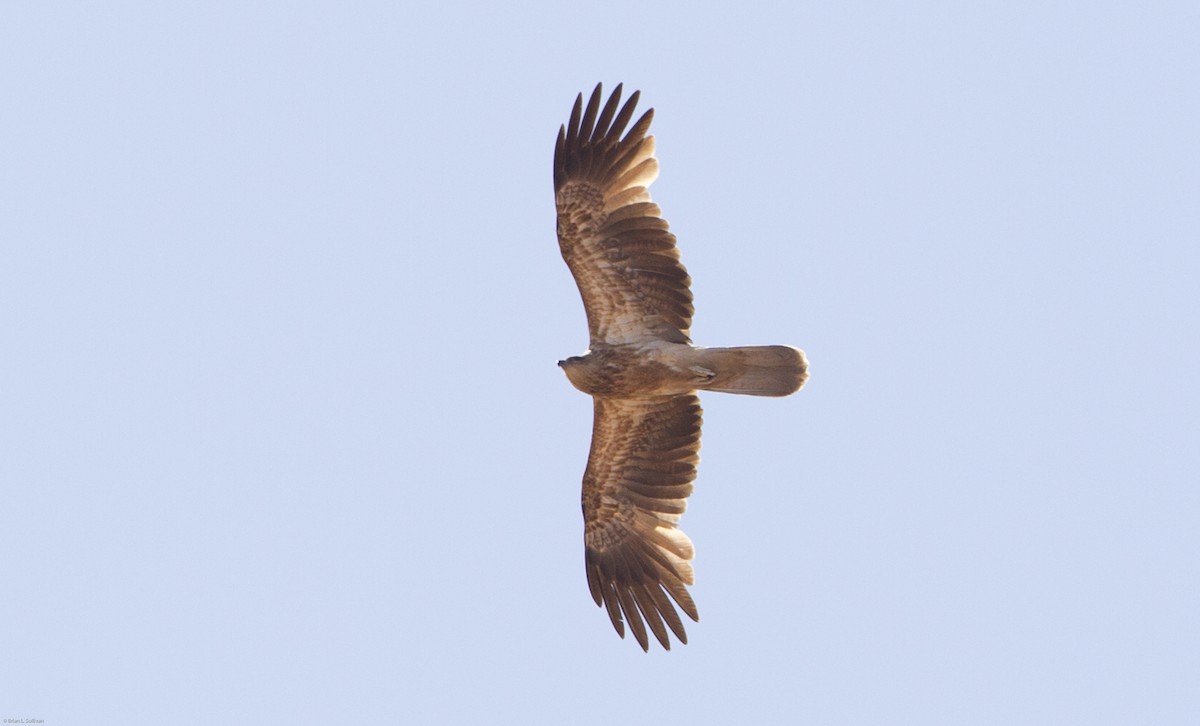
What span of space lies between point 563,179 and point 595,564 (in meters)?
2.86

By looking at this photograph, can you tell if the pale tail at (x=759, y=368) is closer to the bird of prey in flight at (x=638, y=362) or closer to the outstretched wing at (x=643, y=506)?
the bird of prey in flight at (x=638, y=362)

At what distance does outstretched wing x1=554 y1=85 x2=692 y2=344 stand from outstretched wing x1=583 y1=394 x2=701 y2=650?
67 cm

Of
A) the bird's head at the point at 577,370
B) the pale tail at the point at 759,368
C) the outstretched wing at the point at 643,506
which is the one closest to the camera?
the pale tail at the point at 759,368

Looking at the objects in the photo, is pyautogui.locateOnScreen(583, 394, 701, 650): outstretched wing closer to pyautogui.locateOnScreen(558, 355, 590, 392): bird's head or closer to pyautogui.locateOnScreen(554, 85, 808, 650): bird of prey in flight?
pyautogui.locateOnScreen(554, 85, 808, 650): bird of prey in flight

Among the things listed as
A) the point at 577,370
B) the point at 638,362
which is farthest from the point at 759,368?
the point at 577,370

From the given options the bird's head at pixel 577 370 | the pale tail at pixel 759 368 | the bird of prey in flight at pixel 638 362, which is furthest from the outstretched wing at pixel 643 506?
the pale tail at pixel 759 368

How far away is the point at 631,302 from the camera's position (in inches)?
495

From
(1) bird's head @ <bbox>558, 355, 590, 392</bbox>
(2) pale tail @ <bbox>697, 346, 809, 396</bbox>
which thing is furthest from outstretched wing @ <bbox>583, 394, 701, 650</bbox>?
(2) pale tail @ <bbox>697, 346, 809, 396</bbox>

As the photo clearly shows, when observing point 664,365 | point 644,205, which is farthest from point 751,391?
point 644,205

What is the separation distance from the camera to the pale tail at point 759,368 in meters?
12.2

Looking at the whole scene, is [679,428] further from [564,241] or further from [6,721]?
[6,721]

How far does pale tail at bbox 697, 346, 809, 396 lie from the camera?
12.2m

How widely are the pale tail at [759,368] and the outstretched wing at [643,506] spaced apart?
587 mm

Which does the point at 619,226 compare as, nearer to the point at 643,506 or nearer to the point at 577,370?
the point at 577,370
